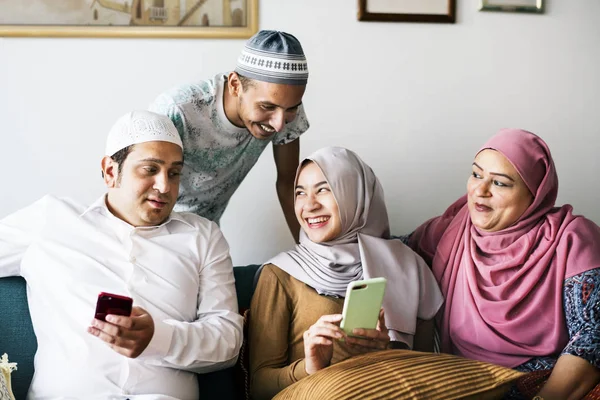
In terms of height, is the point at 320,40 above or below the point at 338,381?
above

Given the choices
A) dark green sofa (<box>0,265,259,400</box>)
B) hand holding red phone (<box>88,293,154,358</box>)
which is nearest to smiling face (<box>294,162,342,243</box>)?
dark green sofa (<box>0,265,259,400</box>)

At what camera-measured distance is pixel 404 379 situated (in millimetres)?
1754

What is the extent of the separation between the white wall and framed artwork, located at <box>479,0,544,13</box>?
4cm

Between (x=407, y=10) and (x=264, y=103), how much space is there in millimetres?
1129

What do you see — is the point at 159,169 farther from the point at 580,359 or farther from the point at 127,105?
the point at 580,359

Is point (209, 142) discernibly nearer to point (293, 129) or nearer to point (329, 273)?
point (293, 129)

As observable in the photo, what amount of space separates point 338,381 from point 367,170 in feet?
2.85

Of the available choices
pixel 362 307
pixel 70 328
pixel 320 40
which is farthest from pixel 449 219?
pixel 70 328

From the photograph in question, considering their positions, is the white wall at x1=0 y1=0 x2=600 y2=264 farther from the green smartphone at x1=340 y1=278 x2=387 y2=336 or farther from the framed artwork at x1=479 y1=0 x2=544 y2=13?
the green smartphone at x1=340 y1=278 x2=387 y2=336

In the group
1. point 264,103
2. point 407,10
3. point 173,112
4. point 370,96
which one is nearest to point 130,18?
point 173,112

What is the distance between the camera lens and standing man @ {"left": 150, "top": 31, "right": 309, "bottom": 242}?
2256mm

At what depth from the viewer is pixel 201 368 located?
6.70 feet

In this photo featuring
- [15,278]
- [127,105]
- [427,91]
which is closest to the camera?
[15,278]

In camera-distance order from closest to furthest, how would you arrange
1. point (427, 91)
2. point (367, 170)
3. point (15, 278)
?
point (15, 278), point (367, 170), point (427, 91)
